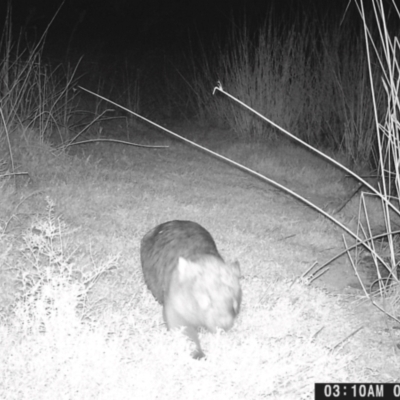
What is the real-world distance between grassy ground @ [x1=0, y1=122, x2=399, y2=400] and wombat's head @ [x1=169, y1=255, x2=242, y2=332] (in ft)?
0.34

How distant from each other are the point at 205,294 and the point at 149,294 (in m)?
0.56

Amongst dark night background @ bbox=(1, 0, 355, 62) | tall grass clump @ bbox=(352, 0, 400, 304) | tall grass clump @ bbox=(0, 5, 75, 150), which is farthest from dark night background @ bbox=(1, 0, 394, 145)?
tall grass clump @ bbox=(352, 0, 400, 304)

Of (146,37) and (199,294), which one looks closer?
(199,294)

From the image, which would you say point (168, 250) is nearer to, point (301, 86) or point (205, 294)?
point (205, 294)

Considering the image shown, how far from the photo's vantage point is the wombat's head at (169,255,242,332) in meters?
2.56

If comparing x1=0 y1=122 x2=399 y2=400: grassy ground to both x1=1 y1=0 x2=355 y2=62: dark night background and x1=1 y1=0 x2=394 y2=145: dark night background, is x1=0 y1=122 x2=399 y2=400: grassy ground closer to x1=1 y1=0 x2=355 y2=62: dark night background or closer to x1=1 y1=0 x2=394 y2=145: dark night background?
x1=1 y1=0 x2=394 y2=145: dark night background

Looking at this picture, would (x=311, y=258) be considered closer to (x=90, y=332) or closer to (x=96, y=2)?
(x=90, y=332)

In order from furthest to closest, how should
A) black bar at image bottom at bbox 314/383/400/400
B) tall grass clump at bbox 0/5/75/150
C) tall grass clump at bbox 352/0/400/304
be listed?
tall grass clump at bbox 0/5/75/150
tall grass clump at bbox 352/0/400/304
black bar at image bottom at bbox 314/383/400/400

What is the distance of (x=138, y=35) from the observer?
13594 mm

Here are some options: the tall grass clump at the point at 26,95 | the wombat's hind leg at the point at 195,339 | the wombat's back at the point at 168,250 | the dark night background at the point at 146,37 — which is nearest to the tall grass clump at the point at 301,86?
the dark night background at the point at 146,37

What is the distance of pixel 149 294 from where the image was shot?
9.90 feet

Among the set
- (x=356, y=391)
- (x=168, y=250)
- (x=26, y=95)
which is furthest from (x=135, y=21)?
(x=356, y=391)

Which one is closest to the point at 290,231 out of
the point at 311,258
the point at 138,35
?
the point at 311,258

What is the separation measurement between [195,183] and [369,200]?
181 cm
